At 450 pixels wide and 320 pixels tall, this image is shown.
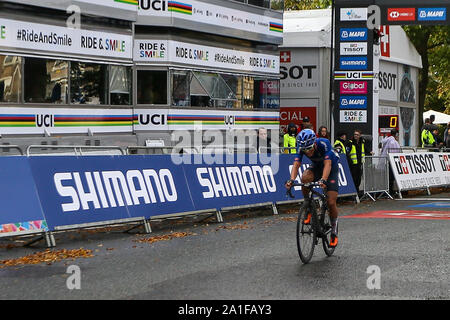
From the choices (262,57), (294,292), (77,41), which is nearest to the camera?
(294,292)

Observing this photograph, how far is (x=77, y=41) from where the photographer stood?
1559 centimetres

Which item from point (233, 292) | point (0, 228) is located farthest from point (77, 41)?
point (233, 292)

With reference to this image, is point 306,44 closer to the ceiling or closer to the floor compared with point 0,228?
closer to the ceiling

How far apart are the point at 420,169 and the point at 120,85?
1124 cm

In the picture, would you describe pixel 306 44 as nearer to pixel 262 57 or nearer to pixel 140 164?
pixel 262 57

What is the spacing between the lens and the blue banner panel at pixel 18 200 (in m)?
11.4

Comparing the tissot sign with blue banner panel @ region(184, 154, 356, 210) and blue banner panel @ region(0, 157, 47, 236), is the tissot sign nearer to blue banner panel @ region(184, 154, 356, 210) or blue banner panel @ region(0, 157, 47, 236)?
blue banner panel @ region(184, 154, 356, 210)

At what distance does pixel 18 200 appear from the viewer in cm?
1159

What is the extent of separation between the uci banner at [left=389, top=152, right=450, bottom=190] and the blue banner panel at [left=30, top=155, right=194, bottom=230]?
396 inches

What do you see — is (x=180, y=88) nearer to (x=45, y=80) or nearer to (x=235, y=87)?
(x=235, y=87)

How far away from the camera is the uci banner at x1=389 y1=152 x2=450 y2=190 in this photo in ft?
76.8

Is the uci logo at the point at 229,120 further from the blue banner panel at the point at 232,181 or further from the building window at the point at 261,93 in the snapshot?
the blue banner panel at the point at 232,181

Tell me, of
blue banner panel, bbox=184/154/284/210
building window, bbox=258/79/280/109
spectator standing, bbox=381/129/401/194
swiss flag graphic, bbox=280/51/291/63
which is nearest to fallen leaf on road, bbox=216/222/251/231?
blue banner panel, bbox=184/154/284/210

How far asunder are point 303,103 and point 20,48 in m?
13.9
